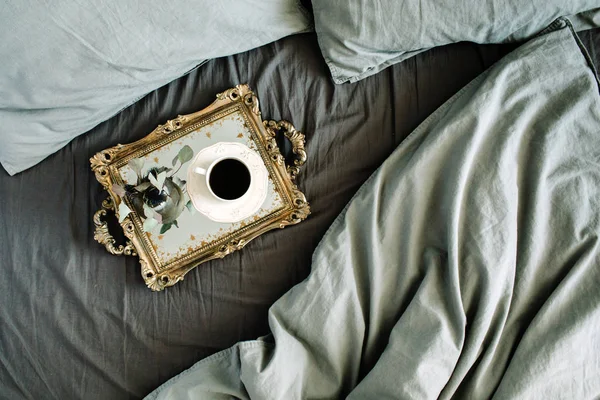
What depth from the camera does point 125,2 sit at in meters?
0.69

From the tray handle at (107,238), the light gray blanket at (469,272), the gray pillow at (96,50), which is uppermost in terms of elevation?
the gray pillow at (96,50)

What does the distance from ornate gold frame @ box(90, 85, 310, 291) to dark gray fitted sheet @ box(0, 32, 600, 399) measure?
0.02 meters

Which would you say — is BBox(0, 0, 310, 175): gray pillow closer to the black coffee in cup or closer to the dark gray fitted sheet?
the dark gray fitted sheet

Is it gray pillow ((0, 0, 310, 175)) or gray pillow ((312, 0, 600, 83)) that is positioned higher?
gray pillow ((0, 0, 310, 175))

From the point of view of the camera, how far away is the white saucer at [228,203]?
733mm

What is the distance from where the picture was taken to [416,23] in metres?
0.71

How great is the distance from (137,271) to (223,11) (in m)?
0.42

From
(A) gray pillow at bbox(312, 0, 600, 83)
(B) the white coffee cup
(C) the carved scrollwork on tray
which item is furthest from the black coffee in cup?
(A) gray pillow at bbox(312, 0, 600, 83)

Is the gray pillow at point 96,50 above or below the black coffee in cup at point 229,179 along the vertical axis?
above

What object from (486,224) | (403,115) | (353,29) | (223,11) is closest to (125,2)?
(223,11)

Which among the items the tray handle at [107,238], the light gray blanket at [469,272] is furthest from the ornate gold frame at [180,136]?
the light gray blanket at [469,272]

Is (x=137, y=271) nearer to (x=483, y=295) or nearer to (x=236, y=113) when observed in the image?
(x=236, y=113)

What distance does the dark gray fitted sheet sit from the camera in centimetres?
77

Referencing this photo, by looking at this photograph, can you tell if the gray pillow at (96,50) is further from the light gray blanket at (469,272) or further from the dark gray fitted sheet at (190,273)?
the light gray blanket at (469,272)
